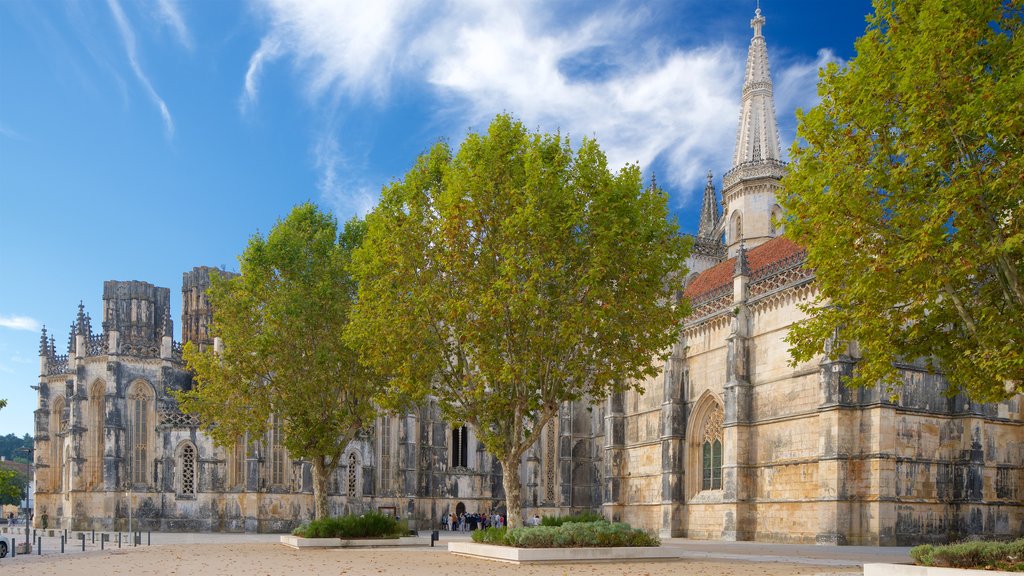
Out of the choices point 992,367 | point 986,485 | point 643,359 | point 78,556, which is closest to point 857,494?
point 986,485

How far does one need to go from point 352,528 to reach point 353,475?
22001mm

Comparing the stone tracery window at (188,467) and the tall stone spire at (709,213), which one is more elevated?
the tall stone spire at (709,213)

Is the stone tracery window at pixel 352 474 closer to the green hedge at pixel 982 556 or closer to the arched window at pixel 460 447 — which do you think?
the arched window at pixel 460 447

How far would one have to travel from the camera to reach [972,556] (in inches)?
612

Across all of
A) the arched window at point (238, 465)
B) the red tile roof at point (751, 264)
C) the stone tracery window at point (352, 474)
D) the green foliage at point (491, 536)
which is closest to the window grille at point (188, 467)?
the arched window at point (238, 465)

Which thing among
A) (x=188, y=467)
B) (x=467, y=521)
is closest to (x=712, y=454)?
(x=467, y=521)

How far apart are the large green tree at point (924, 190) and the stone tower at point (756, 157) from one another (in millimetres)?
29818

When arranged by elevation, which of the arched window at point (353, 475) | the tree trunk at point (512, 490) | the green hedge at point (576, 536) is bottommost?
the arched window at point (353, 475)

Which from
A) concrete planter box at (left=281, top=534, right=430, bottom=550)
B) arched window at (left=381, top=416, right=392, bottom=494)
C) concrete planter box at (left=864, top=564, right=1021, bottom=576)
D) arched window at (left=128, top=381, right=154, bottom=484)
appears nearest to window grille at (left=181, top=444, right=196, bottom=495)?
arched window at (left=128, top=381, right=154, bottom=484)

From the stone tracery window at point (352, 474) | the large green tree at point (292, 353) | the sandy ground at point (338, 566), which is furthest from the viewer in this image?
the stone tracery window at point (352, 474)

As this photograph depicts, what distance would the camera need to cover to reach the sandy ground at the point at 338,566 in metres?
19.4

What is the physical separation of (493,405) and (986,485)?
17.3 meters

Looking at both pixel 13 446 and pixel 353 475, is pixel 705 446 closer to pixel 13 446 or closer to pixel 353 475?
pixel 353 475

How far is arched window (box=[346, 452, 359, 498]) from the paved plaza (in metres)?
20.8
